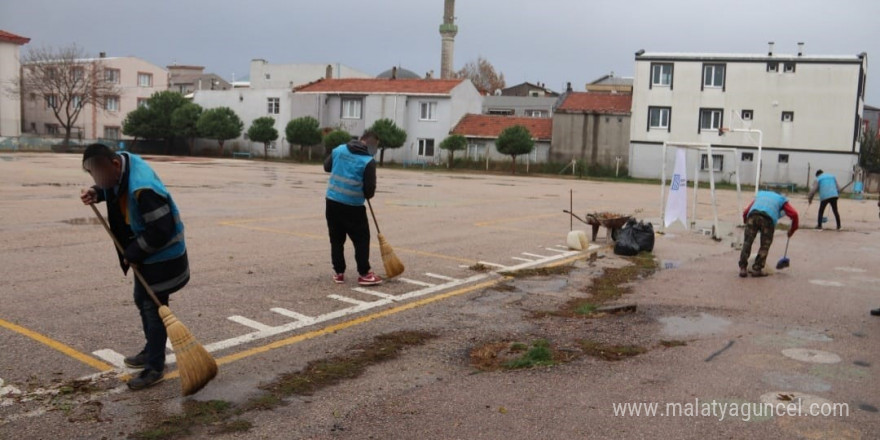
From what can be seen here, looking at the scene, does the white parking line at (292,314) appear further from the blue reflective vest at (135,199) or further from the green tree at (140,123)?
the green tree at (140,123)

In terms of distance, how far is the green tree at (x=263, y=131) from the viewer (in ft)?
201

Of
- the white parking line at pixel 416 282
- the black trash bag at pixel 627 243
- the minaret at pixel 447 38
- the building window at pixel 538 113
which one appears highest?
the minaret at pixel 447 38

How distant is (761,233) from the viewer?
10.3 metres

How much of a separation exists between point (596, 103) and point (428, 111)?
13584 millimetres

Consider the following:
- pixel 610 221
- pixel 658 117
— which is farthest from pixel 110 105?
pixel 610 221

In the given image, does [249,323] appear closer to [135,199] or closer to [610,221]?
[135,199]

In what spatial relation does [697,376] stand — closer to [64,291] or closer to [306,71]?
[64,291]

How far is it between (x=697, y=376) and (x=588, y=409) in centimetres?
122

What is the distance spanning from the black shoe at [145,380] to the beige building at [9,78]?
73.4 metres

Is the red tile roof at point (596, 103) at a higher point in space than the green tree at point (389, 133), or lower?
higher

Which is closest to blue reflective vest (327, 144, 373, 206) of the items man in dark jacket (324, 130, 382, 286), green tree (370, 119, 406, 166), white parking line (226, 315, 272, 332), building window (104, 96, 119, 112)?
man in dark jacket (324, 130, 382, 286)

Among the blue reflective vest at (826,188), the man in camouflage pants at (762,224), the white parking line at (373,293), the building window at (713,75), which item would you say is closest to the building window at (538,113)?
the building window at (713,75)

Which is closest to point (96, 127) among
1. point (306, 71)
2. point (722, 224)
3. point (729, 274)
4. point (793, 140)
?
point (306, 71)

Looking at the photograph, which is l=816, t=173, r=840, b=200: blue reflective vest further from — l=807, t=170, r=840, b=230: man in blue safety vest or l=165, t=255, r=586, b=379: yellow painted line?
l=165, t=255, r=586, b=379: yellow painted line
